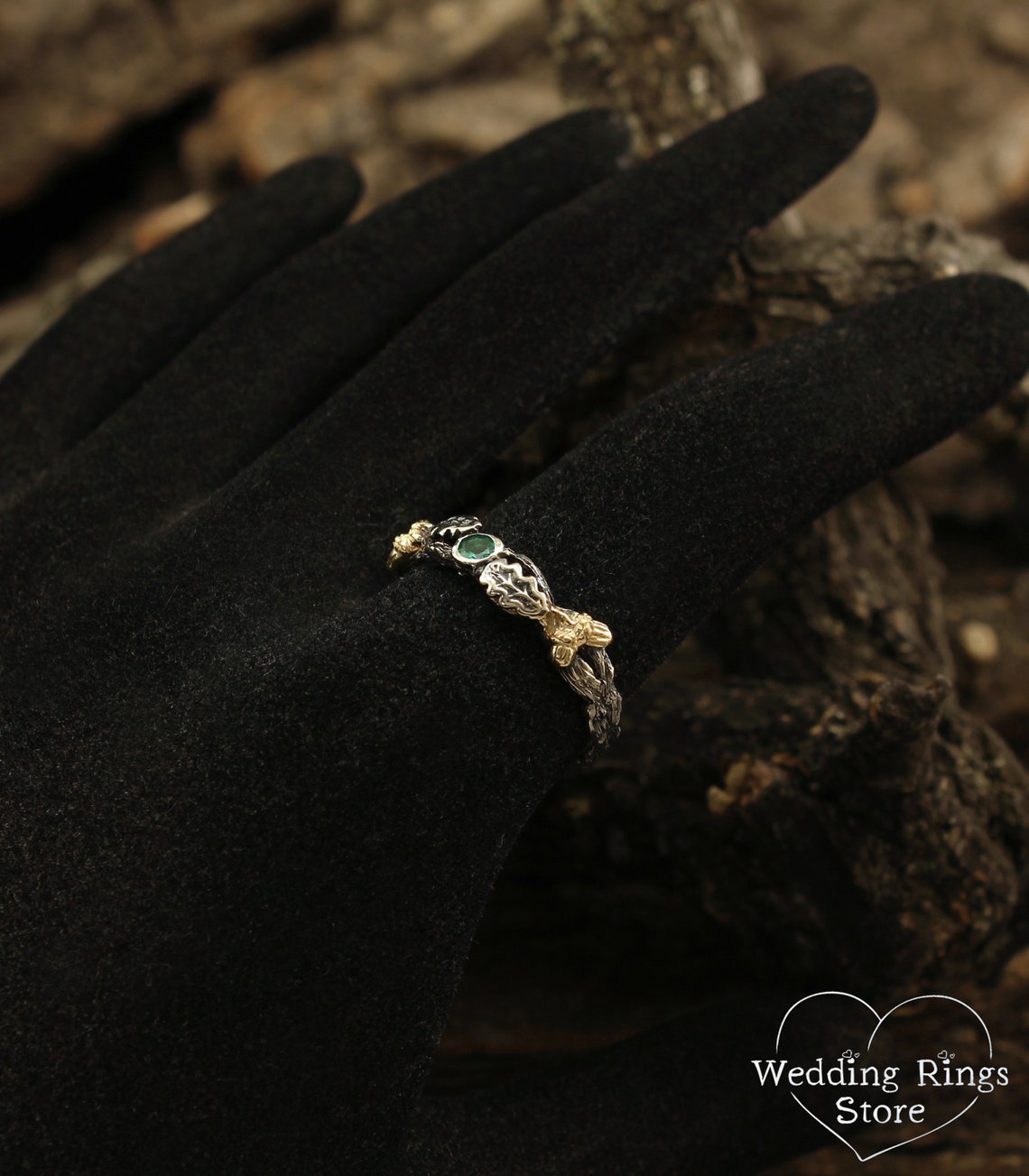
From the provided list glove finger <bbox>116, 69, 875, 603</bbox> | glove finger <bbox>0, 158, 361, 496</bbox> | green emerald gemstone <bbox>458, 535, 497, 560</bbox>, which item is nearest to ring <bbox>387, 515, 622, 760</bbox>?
green emerald gemstone <bbox>458, 535, 497, 560</bbox>

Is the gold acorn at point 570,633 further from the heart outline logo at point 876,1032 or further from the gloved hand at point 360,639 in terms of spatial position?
the heart outline logo at point 876,1032

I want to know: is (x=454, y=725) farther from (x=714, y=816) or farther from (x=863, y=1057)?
(x=863, y=1057)

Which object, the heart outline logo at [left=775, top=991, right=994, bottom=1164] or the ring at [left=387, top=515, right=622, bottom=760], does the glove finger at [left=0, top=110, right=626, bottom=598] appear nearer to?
the ring at [left=387, top=515, right=622, bottom=760]

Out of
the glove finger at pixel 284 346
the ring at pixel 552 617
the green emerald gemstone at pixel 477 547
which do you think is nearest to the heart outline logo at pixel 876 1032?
the ring at pixel 552 617

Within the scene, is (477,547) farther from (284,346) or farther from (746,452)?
(284,346)

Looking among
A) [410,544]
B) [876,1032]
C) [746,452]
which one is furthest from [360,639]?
[876,1032]

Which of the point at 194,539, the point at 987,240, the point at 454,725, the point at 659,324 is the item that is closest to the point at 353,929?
the point at 454,725
